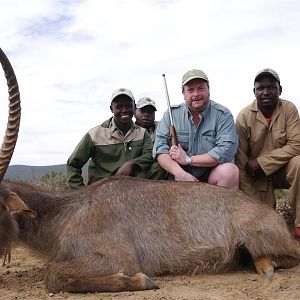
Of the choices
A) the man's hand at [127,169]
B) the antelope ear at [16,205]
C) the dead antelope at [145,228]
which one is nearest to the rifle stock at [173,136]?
the man's hand at [127,169]

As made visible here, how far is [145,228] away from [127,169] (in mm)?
2415

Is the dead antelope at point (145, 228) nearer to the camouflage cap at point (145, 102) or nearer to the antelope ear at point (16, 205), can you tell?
the antelope ear at point (16, 205)

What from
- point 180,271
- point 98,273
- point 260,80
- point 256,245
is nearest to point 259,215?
point 256,245

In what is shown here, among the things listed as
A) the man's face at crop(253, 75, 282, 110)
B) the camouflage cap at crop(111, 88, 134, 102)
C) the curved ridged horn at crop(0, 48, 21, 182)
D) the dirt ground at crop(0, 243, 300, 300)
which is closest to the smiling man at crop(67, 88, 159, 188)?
the camouflage cap at crop(111, 88, 134, 102)

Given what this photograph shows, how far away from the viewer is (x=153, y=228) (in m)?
6.19

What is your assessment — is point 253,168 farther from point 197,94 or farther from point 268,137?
point 197,94

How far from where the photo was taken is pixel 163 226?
6.23 metres

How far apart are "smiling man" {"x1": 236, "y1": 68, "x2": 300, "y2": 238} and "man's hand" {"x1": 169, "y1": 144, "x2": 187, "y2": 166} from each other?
1.28m

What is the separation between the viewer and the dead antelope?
580 centimetres

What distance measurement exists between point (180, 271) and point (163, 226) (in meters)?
0.50

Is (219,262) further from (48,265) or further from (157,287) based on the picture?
(48,265)

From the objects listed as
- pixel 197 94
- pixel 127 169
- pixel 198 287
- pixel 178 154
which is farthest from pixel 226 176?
pixel 198 287

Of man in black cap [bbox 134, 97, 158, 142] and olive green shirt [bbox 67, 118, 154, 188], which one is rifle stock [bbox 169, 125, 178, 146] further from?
man in black cap [bbox 134, 97, 158, 142]

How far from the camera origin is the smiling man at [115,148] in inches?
345
